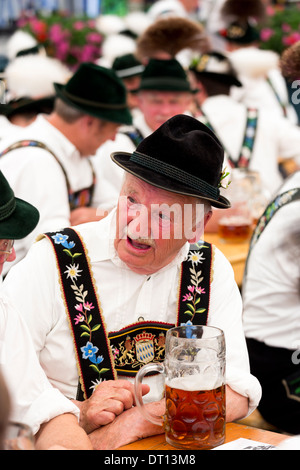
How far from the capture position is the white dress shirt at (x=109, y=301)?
1857 millimetres

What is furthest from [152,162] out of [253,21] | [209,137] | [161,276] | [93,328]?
[253,21]

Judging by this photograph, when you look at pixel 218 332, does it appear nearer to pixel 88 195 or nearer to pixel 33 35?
pixel 88 195

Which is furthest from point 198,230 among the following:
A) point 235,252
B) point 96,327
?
point 235,252

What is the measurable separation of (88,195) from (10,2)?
5802 millimetres

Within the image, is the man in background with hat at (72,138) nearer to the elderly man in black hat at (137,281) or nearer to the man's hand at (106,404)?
the elderly man in black hat at (137,281)

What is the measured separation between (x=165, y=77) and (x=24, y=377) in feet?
10.7

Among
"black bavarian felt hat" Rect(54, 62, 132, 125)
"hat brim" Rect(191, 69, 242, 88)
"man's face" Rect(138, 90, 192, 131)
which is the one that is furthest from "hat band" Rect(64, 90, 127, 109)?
"hat brim" Rect(191, 69, 242, 88)

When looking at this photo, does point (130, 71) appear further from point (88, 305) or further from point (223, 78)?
point (88, 305)

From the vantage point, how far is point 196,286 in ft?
6.48

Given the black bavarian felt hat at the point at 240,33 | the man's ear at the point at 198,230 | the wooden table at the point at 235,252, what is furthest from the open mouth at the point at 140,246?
the black bavarian felt hat at the point at 240,33

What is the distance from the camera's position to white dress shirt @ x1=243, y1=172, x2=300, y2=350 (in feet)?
7.98

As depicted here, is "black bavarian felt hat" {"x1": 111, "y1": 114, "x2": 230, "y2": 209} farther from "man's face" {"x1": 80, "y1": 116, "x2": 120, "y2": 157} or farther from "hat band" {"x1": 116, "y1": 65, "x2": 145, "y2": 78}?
"hat band" {"x1": 116, "y1": 65, "x2": 145, "y2": 78}

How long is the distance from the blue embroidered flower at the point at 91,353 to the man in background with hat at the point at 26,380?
25 centimetres

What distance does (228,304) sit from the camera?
196 centimetres
